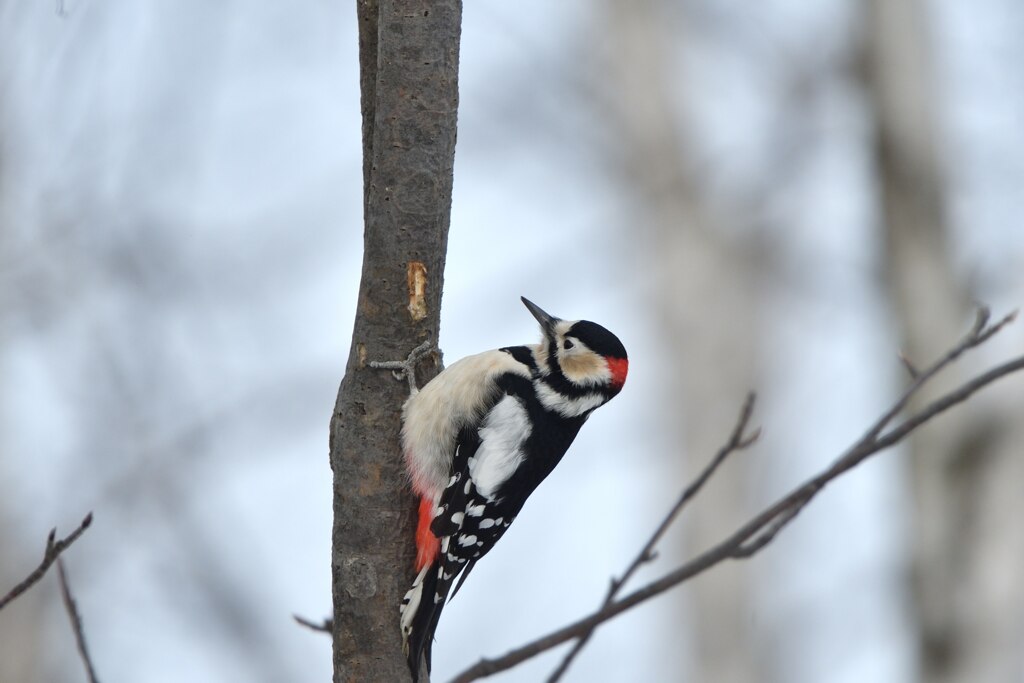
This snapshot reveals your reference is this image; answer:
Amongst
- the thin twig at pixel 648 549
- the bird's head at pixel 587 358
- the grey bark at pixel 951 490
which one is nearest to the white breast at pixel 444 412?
the bird's head at pixel 587 358

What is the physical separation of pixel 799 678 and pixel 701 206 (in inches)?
121

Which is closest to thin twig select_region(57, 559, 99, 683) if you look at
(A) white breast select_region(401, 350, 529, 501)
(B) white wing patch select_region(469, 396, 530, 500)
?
(A) white breast select_region(401, 350, 529, 501)

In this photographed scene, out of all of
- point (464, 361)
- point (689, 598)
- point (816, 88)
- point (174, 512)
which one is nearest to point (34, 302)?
point (174, 512)

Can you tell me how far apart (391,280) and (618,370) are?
134 centimetres

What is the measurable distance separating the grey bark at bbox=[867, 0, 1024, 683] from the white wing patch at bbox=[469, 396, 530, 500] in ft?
7.89

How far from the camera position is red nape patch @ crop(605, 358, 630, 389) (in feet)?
11.9

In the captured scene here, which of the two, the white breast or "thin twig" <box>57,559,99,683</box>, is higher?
the white breast

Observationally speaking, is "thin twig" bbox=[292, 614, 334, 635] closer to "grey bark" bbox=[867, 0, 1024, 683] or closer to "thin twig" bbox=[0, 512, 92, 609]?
"thin twig" bbox=[0, 512, 92, 609]

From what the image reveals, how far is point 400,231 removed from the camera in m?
2.46

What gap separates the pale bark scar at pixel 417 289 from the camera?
2.48 metres

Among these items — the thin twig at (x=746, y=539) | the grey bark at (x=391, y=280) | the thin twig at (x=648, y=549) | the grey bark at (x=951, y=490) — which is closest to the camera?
the thin twig at (x=746, y=539)

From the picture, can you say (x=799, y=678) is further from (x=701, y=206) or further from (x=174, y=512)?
(x=174, y=512)

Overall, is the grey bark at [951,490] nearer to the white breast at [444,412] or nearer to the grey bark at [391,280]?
the white breast at [444,412]

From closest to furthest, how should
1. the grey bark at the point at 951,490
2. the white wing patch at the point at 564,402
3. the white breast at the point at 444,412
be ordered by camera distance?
the white breast at the point at 444,412 → the white wing patch at the point at 564,402 → the grey bark at the point at 951,490
